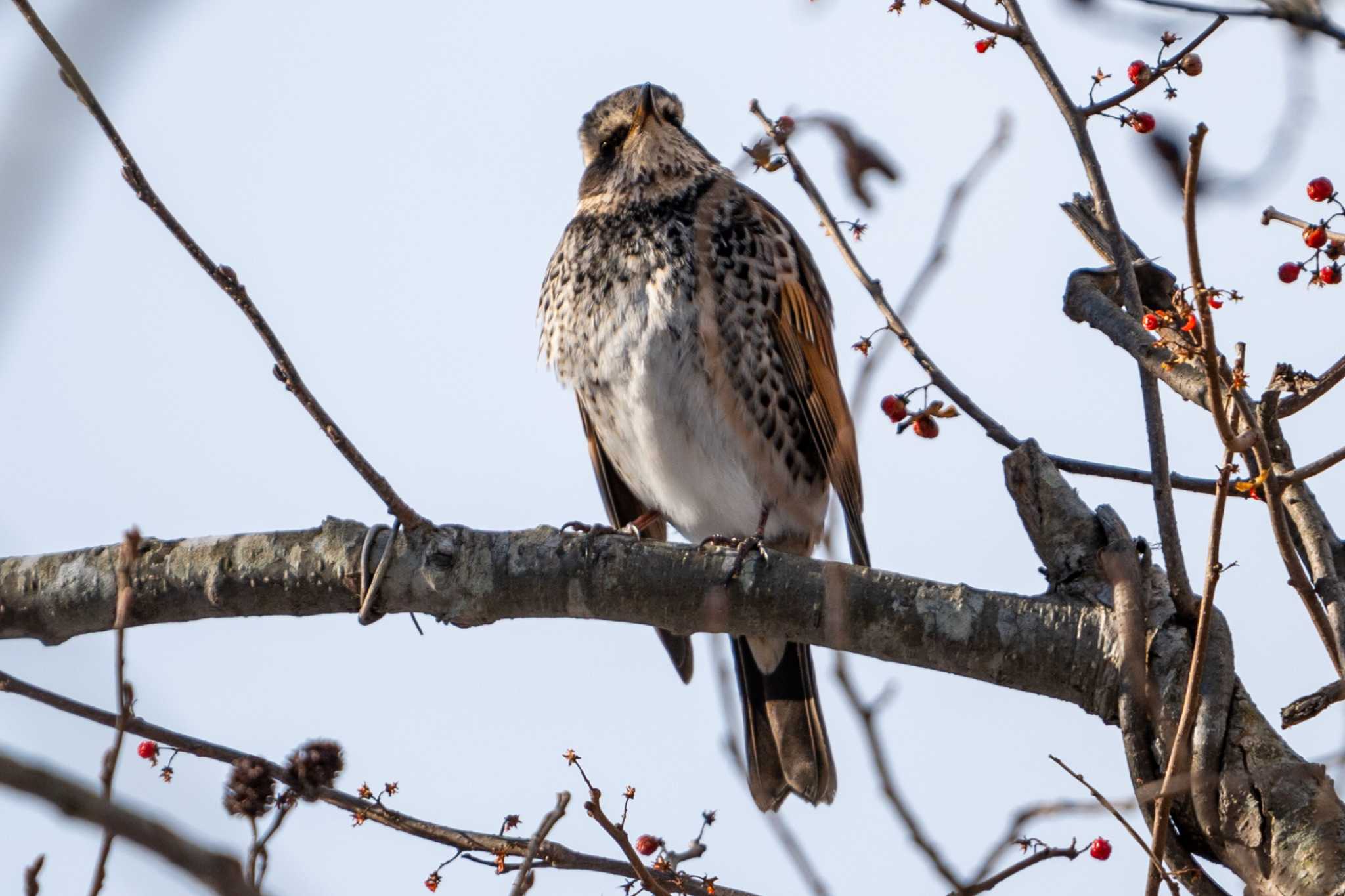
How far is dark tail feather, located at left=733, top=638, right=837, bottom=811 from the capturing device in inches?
177

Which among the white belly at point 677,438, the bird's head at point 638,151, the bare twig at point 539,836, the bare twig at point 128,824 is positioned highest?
the bird's head at point 638,151

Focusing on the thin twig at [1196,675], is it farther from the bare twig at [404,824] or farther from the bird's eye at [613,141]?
the bird's eye at [613,141]

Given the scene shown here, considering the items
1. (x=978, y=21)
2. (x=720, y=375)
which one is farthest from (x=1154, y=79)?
(x=720, y=375)

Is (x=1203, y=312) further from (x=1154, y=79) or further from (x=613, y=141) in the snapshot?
(x=613, y=141)

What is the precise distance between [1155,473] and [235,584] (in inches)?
76.0

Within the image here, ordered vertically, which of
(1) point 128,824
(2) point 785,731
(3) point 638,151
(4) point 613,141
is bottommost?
(1) point 128,824

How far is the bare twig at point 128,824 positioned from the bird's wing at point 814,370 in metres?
3.68

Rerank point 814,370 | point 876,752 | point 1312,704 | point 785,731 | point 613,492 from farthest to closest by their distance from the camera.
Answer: point 613,492 < point 814,370 < point 785,731 < point 1312,704 < point 876,752

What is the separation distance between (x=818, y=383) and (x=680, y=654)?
98 cm

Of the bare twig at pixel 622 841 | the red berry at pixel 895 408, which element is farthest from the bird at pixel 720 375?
the bare twig at pixel 622 841

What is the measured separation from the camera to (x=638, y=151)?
5.17 m

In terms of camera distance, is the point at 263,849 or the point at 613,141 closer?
the point at 263,849

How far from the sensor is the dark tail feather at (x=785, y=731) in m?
4.50

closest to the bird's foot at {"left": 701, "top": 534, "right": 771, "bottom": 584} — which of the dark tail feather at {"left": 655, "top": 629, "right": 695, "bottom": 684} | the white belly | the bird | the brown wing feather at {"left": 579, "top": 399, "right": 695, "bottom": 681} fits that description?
the bird
